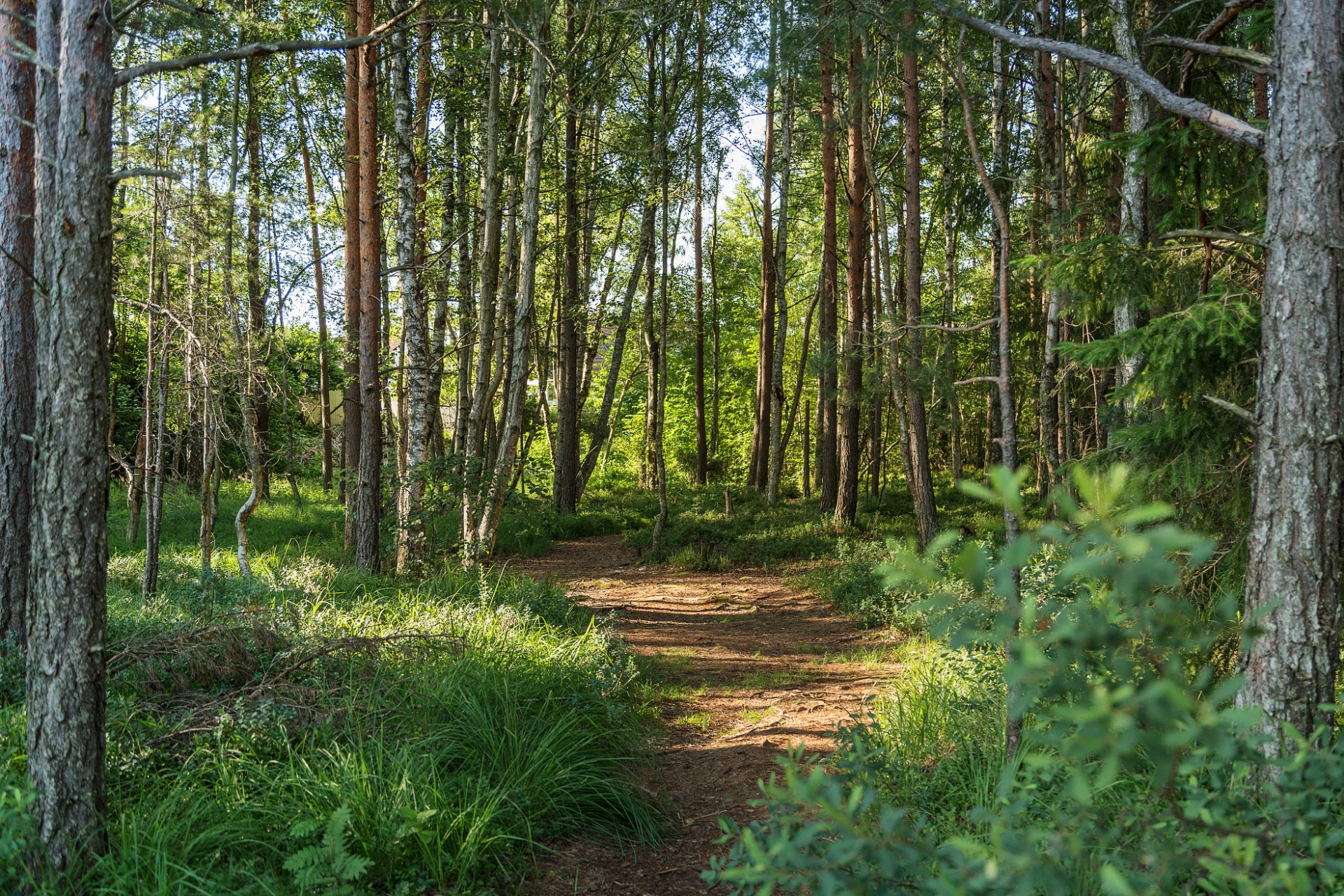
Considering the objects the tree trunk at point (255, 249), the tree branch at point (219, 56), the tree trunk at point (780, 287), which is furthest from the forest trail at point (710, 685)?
the tree trunk at point (780, 287)

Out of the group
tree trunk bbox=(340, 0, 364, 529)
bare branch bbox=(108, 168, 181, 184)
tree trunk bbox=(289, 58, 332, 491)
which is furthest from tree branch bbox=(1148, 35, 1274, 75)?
tree trunk bbox=(289, 58, 332, 491)

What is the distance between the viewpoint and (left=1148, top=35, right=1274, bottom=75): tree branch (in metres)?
3.48

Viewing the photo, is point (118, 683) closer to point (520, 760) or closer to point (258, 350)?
point (520, 760)

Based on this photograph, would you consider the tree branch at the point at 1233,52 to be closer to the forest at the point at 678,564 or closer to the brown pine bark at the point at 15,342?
the forest at the point at 678,564

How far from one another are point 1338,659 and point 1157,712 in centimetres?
289

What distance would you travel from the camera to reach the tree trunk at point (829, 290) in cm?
1350

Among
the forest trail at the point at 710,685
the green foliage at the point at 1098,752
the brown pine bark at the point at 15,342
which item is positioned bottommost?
the forest trail at the point at 710,685

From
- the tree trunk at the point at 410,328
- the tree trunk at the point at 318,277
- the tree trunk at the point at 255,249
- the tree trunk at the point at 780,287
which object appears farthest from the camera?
the tree trunk at the point at 780,287

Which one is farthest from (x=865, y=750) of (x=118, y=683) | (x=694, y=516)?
(x=694, y=516)

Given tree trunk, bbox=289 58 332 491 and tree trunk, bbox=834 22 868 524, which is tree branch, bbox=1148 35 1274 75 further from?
tree trunk, bbox=289 58 332 491

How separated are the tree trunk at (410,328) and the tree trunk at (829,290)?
6408mm

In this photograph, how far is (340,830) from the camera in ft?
9.71

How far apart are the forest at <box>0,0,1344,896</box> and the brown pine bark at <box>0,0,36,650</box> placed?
26mm

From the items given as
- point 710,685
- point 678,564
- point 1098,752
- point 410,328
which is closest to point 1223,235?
point 1098,752
